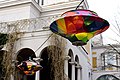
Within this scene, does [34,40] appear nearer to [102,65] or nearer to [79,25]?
[79,25]

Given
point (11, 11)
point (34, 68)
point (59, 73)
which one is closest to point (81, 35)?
point (34, 68)

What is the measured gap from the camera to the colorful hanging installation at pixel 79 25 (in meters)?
3.77

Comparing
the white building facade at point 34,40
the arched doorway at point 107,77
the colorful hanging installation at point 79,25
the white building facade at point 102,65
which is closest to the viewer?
the colorful hanging installation at point 79,25

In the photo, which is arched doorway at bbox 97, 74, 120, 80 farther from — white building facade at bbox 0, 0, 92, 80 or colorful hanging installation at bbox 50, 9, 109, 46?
colorful hanging installation at bbox 50, 9, 109, 46

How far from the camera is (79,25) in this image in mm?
3820

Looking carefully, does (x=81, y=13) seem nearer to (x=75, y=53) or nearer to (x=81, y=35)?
(x=81, y=35)

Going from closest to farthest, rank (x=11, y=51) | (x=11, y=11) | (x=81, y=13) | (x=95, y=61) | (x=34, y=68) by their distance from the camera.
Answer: (x=81, y=13) → (x=34, y=68) → (x=11, y=51) → (x=11, y=11) → (x=95, y=61)

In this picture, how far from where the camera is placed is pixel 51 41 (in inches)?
400

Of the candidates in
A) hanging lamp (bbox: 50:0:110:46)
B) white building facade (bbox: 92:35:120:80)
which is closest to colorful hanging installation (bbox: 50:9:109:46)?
hanging lamp (bbox: 50:0:110:46)

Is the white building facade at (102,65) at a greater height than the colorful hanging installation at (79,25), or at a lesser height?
lesser

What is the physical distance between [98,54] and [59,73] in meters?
15.4

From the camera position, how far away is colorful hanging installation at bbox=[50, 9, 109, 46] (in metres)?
3.77

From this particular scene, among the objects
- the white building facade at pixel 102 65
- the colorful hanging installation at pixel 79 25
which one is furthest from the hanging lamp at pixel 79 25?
the white building facade at pixel 102 65

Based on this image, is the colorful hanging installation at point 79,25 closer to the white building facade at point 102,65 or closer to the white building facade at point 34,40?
the white building facade at point 34,40
